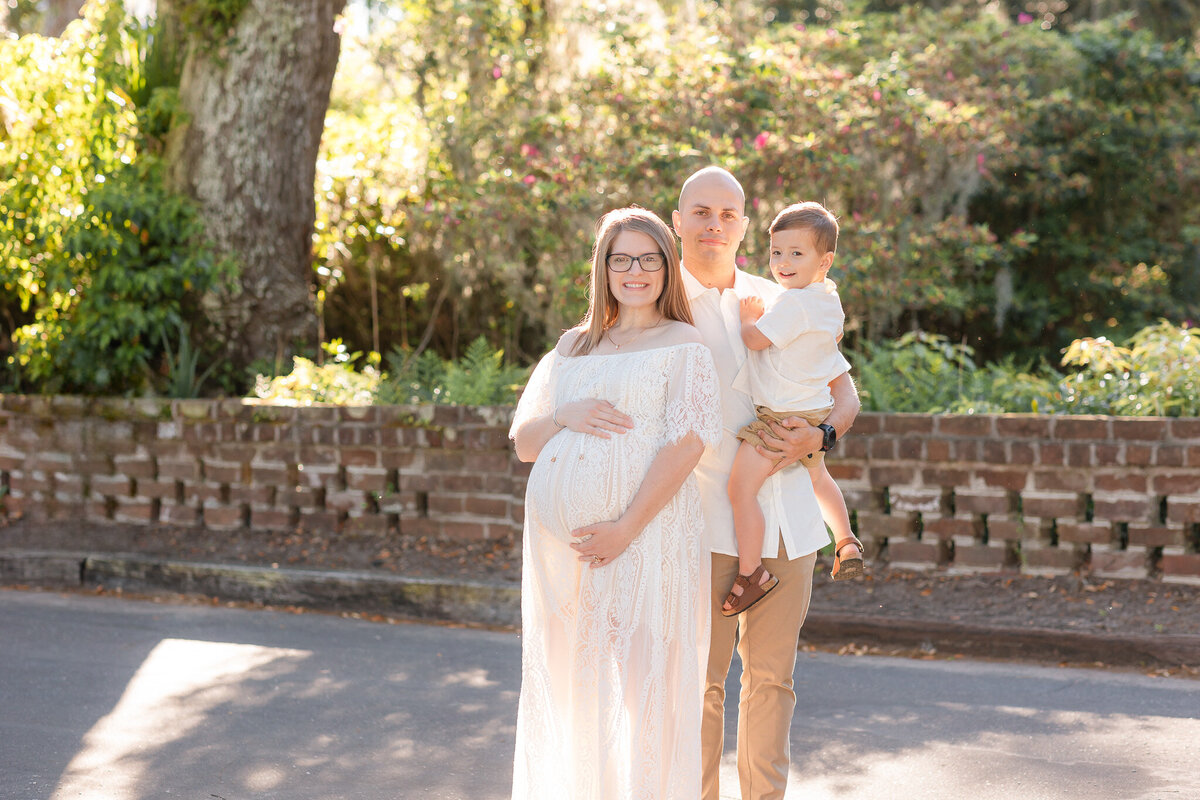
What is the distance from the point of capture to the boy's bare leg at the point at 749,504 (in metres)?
3.34

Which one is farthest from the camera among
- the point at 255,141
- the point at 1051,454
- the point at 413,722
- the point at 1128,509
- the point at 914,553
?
the point at 255,141

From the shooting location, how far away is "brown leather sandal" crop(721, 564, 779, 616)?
11.0ft

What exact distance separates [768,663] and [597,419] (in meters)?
0.90

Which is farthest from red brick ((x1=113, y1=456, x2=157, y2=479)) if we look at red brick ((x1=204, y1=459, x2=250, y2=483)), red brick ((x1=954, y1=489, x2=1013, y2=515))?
red brick ((x1=954, y1=489, x2=1013, y2=515))

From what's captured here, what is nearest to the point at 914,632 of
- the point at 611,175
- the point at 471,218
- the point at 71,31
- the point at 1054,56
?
the point at 611,175

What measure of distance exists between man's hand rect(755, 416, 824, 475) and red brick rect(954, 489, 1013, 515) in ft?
11.8

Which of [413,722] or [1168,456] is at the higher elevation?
[1168,456]

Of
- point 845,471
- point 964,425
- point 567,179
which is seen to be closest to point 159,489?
point 567,179

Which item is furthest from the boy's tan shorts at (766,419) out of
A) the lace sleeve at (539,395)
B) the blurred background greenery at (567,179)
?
the blurred background greenery at (567,179)

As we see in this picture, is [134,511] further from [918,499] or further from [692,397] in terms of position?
[692,397]

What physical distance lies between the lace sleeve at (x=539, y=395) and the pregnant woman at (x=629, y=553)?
0.37 ft

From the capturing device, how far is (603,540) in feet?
10.6

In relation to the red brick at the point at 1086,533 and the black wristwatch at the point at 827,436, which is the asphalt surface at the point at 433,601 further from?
the black wristwatch at the point at 827,436

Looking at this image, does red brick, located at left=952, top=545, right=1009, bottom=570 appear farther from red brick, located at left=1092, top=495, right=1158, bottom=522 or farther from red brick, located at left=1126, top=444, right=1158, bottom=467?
red brick, located at left=1126, top=444, right=1158, bottom=467
